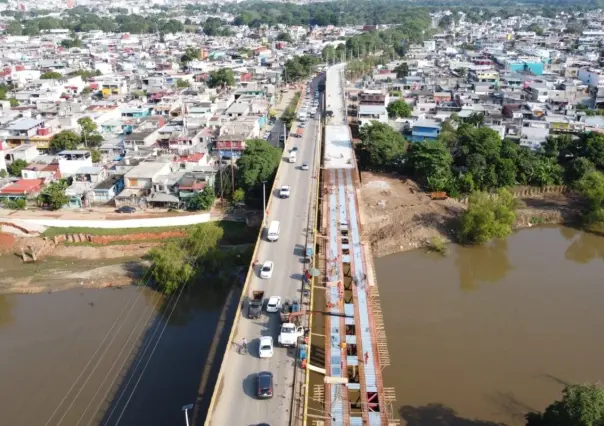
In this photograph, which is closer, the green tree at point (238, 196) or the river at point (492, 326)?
the river at point (492, 326)

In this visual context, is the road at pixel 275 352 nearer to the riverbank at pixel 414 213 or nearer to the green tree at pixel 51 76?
the riverbank at pixel 414 213

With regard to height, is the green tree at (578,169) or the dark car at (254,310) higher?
the green tree at (578,169)

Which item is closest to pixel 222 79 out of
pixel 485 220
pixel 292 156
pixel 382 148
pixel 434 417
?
pixel 292 156

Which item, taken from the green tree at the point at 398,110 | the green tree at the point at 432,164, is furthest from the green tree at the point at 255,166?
the green tree at the point at 398,110

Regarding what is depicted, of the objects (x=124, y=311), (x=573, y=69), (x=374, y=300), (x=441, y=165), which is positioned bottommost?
(x=124, y=311)

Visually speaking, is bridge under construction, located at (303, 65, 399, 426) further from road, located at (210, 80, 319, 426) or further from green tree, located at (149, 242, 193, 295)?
green tree, located at (149, 242, 193, 295)

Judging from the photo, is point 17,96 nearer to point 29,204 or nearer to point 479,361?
point 29,204

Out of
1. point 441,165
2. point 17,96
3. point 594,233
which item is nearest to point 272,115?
point 441,165
